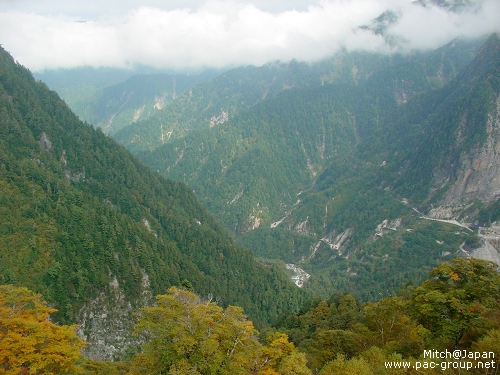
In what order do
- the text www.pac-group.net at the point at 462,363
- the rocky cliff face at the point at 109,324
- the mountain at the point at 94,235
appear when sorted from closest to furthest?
the text www.pac-group.net at the point at 462,363
the rocky cliff face at the point at 109,324
the mountain at the point at 94,235

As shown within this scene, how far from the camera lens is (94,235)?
11456cm

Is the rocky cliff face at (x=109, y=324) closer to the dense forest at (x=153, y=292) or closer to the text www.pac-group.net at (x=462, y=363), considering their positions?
the dense forest at (x=153, y=292)

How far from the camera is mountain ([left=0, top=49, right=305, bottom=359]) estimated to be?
329ft

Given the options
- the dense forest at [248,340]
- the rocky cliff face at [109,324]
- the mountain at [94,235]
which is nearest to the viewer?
the dense forest at [248,340]

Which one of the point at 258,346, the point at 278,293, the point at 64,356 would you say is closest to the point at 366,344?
the point at 258,346

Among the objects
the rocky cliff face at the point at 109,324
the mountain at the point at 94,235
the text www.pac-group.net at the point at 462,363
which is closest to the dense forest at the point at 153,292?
the text www.pac-group.net at the point at 462,363

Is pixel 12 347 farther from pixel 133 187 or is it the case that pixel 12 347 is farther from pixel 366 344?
pixel 133 187

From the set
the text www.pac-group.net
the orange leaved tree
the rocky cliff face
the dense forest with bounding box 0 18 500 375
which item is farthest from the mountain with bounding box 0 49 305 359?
the text www.pac-group.net

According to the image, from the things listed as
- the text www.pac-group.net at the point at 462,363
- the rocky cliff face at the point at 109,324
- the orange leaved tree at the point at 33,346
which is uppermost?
the orange leaved tree at the point at 33,346

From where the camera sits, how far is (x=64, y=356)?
41000 mm

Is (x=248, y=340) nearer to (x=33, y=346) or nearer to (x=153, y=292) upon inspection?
(x=33, y=346)

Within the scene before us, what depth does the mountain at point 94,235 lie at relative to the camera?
3949 inches

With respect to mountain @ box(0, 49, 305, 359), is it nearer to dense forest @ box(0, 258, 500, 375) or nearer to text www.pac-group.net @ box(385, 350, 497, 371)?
dense forest @ box(0, 258, 500, 375)

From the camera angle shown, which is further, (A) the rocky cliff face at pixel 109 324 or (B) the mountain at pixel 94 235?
(B) the mountain at pixel 94 235
